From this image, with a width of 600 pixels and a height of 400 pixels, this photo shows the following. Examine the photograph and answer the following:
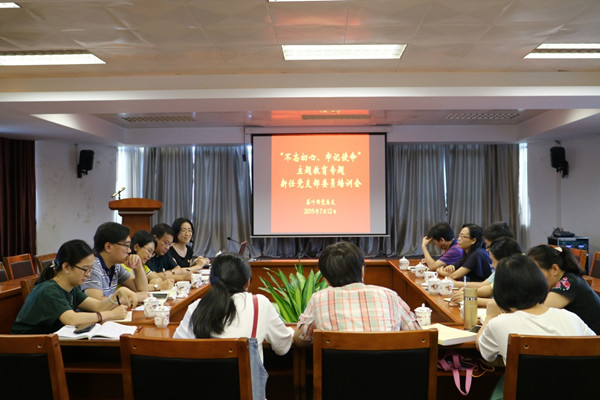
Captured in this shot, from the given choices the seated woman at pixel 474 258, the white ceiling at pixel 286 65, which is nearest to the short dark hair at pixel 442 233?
the seated woman at pixel 474 258

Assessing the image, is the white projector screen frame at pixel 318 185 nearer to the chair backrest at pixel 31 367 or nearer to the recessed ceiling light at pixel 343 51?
the recessed ceiling light at pixel 343 51

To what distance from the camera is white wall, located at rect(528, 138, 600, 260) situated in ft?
25.9

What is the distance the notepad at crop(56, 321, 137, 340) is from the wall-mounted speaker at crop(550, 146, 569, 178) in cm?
793

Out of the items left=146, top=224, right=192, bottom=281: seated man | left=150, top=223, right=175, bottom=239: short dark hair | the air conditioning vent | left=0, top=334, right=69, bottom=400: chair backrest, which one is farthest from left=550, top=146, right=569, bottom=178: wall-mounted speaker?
left=0, top=334, right=69, bottom=400: chair backrest

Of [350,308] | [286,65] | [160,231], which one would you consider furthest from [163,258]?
[350,308]

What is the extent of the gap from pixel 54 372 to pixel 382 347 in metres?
1.12

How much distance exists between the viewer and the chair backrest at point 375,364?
5.32ft

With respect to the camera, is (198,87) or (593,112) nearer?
(198,87)

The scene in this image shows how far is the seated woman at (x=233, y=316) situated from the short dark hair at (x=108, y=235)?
127 centimetres

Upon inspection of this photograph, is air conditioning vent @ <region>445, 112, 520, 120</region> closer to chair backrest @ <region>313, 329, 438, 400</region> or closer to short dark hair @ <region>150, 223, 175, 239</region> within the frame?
short dark hair @ <region>150, 223, 175, 239</region>

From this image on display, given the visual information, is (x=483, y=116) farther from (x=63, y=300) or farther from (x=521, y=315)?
(x=63, y=300)

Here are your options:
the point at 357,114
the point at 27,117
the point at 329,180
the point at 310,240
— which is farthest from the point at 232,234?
the point at 27,117

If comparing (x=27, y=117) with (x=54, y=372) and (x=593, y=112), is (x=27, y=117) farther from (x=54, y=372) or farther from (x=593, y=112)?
(x=593, y=112)

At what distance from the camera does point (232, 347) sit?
1542 millimetres
